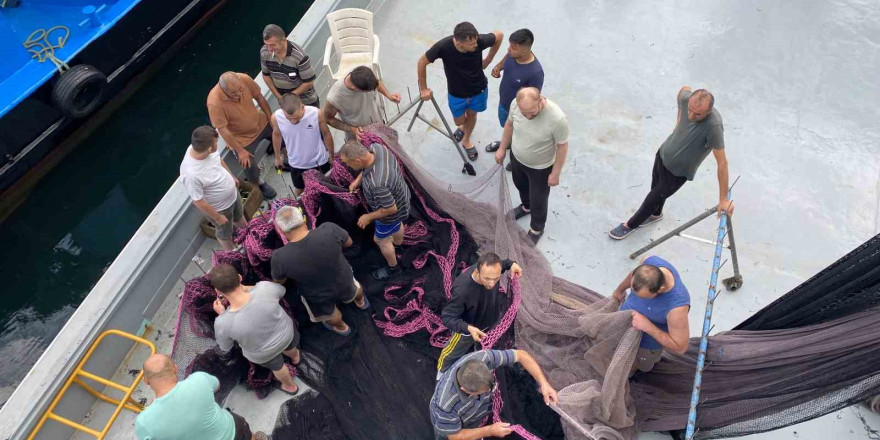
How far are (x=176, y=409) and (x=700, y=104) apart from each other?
3.54 m

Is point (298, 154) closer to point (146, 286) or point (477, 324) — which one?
point (146, 286)

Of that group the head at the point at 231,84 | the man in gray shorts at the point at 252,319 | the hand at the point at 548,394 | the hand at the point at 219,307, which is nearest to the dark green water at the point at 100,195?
the head at the point at 231,84

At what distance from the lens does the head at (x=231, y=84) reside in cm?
423

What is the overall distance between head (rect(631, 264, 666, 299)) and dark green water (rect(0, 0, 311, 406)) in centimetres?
574

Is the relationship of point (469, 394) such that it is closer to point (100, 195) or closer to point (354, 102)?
point (354, 102)

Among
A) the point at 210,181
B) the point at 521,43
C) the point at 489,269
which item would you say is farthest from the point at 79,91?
the point at 489,269

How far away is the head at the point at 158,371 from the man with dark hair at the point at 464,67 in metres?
2.82

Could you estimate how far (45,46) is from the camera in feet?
20.6

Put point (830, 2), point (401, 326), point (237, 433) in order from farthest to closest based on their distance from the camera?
1. point (830, 2)
2. point (401, 326)
3. point (237, 433)

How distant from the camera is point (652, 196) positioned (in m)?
4.29

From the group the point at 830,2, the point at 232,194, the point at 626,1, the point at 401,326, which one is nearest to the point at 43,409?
the point at 232,194

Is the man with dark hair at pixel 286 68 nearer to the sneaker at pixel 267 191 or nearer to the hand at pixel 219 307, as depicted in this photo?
the sneaker at pixel 267 191

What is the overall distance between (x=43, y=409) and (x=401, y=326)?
2.35m

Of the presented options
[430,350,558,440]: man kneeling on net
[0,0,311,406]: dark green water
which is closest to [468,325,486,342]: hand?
[430,350,558,440]: man kneeling on net
